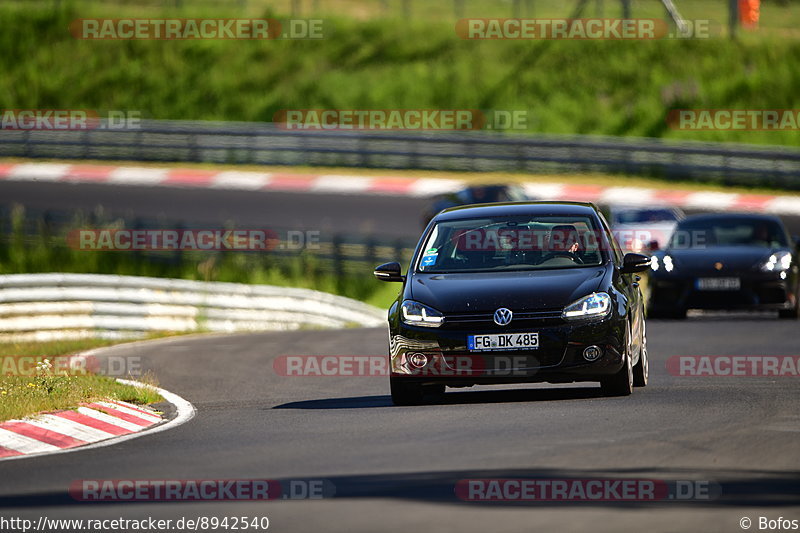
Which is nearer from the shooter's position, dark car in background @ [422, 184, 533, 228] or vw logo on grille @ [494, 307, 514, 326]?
vw logo on grille @ [494, 307, 514, 326]

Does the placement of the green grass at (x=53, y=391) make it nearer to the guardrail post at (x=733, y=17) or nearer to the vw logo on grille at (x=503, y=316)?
the vw logo on grille at (x=503, y=316)

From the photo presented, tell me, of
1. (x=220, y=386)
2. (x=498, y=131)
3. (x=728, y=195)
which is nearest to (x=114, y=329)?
(x=220, y=386)

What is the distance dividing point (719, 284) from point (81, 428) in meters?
10.2

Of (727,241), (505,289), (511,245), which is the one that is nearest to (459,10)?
(727,241)

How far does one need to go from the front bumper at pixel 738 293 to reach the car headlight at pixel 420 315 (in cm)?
839

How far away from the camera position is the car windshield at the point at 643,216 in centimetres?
2702

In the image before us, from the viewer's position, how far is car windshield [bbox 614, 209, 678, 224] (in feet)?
88.6

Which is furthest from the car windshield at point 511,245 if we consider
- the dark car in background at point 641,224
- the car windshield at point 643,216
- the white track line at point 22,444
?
the car windshield at point 643,216

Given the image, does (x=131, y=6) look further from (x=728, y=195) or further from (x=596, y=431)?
(x=596, y=431)

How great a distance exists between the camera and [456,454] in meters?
8.62

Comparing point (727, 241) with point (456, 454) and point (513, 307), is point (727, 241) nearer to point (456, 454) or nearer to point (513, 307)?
point (513, 307)

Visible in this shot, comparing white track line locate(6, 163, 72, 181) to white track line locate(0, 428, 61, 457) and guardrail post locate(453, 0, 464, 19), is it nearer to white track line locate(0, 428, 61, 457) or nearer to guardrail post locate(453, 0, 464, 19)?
guardrail post locate(453, 0, 464, 19)

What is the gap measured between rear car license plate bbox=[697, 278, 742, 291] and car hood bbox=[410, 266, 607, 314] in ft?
24.7

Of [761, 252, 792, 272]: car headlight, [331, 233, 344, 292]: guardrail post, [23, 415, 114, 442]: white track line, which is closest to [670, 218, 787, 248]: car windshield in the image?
[761, 252, 792, 272]: car headlight
